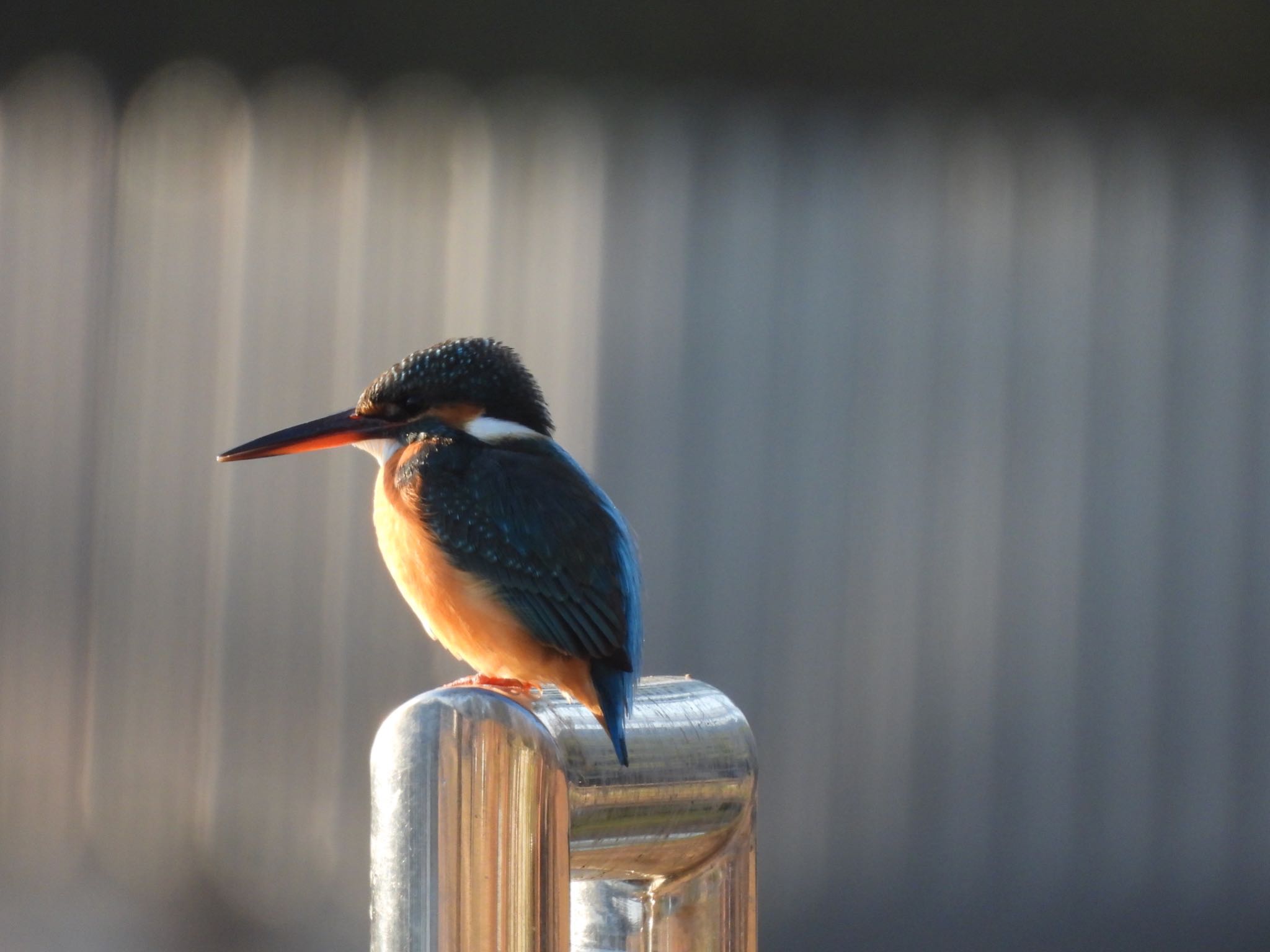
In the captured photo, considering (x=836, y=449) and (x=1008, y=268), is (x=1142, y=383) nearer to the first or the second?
(x=1008, y=268)

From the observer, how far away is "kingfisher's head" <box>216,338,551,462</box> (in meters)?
1.62

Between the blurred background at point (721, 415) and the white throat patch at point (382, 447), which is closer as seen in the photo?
the white throat patch at point (382, 447)

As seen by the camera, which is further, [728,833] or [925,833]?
[925,833]

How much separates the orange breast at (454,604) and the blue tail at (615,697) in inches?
4.0

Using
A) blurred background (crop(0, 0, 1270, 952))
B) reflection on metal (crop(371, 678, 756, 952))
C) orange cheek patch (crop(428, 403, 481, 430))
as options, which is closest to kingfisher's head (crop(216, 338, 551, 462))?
orange cheek patch (crop(428, 403, 481, 430))

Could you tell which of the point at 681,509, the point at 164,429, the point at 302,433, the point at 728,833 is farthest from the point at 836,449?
the point at 728,833

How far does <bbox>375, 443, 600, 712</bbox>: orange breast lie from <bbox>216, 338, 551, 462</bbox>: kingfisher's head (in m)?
0.04

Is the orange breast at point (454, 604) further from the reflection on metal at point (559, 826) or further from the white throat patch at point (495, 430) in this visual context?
the reflection on metal at point (559, 826)

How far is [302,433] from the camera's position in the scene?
1.50m

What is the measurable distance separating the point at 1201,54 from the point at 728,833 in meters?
3.54

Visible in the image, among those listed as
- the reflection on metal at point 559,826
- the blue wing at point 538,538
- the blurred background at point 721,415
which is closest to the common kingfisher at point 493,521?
the blue wing at point 538,538

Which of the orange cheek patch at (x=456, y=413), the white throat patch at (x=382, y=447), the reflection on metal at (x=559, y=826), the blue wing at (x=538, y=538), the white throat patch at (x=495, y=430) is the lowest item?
the reflection on metal at (x=559, y=826)

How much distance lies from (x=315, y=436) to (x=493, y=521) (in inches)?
7.8

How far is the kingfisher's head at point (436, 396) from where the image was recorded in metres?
1.62
